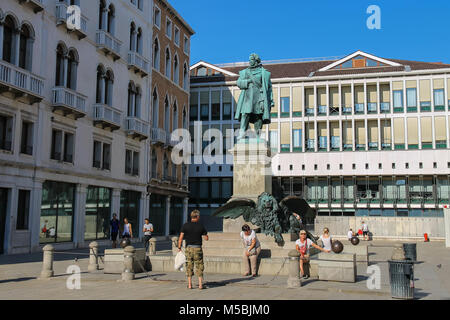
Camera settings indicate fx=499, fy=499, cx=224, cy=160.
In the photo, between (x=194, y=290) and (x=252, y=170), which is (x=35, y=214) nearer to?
(x=252, y=170)

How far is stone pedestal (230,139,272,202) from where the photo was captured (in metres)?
16.7

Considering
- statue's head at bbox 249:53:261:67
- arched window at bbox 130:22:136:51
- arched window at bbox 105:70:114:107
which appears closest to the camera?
statue's head at bbox 249:53:261:67

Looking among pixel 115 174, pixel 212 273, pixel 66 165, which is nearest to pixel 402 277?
pixel 212 273

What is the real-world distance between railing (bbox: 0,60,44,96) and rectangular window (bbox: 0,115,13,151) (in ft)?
5.51

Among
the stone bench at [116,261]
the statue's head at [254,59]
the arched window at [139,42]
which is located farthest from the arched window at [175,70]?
the stone bench at [116,261]

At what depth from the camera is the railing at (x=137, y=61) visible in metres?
35.4

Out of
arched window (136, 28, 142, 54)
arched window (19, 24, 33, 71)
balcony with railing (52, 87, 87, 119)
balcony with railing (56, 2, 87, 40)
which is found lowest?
balcony with railing (52, 87, 87, 119)

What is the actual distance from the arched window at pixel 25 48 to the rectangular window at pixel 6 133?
2902 mm

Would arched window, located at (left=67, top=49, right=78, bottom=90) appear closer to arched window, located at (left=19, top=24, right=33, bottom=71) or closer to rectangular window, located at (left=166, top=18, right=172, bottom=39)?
arched window, located at (left=19, top=24, right=33, bottom=71)

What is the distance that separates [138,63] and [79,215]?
12.8m

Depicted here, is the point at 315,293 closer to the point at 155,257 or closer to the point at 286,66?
the point at 155,257

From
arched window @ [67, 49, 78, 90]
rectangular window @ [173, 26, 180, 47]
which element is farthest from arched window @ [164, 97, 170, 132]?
arched window @ [67, 49, 78, 90]

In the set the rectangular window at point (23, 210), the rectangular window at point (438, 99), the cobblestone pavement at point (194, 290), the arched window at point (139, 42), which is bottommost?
the cobblestone pavement at point (194, 290)

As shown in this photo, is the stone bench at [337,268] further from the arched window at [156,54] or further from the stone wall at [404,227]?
the stone wall at [404,227]
